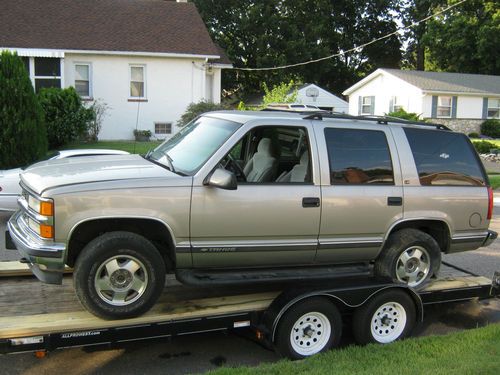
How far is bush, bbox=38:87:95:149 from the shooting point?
61.7 ft

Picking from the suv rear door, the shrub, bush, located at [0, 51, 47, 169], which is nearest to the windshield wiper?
the suv rear door

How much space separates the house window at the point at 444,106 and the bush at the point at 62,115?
24660mm

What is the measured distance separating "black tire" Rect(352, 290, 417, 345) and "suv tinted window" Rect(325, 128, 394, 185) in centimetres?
105

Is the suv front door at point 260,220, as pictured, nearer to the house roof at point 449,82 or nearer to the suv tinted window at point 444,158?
the suv tinted window at point 444,158

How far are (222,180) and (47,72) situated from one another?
19.8 meters

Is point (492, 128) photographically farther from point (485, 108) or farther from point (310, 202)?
point (310, 202)

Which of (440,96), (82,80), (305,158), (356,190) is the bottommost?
(356,190)

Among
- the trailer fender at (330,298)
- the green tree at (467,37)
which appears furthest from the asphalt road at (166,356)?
the green tree at (467,37)

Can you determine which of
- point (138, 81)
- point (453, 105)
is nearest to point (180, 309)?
point (138, 81)

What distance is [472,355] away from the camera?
176 inches

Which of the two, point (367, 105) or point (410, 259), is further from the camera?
point (367, 105)

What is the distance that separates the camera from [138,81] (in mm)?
23438

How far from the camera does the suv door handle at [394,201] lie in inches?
204

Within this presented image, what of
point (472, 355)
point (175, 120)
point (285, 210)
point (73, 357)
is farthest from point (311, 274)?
point (175, 120)
